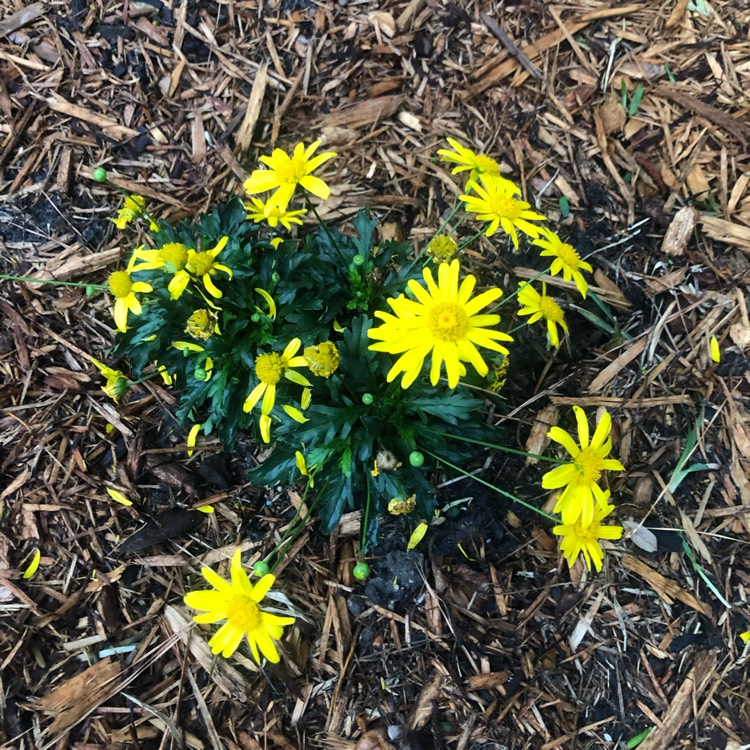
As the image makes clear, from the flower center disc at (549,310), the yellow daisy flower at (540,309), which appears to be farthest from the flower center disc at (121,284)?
the flower center disc at (549,310)

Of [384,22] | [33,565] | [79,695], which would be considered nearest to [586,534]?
[79,695]

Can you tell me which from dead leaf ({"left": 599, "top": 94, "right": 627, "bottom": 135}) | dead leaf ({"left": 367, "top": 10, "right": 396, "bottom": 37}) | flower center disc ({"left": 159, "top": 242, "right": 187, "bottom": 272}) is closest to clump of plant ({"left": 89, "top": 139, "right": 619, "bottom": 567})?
flower center disc ({"left": 159, "top": 242, "right": 187, "bottom": 272})

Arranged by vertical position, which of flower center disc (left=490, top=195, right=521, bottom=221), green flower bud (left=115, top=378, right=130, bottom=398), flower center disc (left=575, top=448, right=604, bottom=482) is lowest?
green flower bud (left=115, top=378, right=130, bottom=398)

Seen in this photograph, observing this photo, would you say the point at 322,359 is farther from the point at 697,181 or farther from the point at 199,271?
the point at 697,181

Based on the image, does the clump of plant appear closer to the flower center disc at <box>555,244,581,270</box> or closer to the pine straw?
the flower center disc at <box>555,244,581,270</box>

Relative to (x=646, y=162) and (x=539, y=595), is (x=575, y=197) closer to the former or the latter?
(x=646, y=162)
